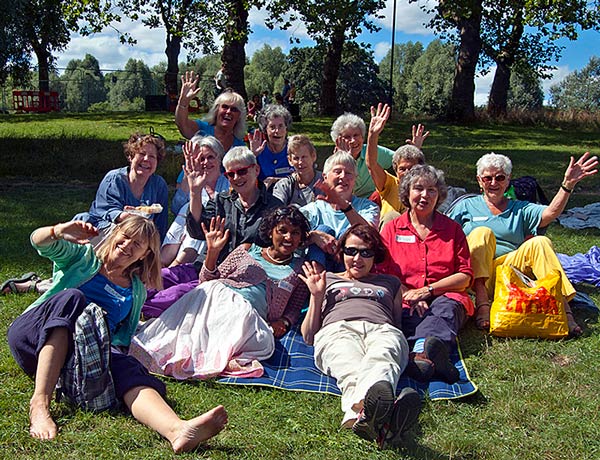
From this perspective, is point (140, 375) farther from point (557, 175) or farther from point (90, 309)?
point (557, 175)

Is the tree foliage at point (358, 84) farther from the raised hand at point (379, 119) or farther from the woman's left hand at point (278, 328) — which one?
the woman's left hand at point (278, 328)

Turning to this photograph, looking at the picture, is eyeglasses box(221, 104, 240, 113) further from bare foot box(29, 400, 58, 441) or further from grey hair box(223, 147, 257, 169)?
bare foot box(29, 400, 58, 441)

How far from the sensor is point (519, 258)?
16.0 ft

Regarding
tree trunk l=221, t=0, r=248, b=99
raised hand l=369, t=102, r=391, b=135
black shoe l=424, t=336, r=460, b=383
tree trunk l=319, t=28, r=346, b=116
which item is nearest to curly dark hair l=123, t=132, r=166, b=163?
raised hand l=369, t=102, r=391, b=135

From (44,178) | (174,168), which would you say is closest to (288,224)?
(174,168)

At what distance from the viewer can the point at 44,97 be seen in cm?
2762

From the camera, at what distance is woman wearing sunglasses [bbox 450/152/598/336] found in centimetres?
473

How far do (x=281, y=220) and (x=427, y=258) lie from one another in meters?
1.10

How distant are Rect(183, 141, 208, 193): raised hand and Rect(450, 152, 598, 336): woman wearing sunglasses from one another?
2.13 meters

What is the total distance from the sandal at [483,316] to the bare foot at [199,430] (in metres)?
2.51

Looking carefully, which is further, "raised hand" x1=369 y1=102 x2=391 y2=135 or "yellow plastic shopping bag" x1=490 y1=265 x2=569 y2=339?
"raised hand" x1=369 y1=102 x2=391 y2=135

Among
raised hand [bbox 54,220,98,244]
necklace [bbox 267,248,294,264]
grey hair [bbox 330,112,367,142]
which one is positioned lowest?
necklace [bbox 267,248,294,264]

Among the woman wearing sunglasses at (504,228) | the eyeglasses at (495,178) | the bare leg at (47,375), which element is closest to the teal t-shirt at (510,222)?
the woman wearing sunglasses at (504,228)

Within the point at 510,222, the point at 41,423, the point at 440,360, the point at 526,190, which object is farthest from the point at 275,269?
the point at 526,190
